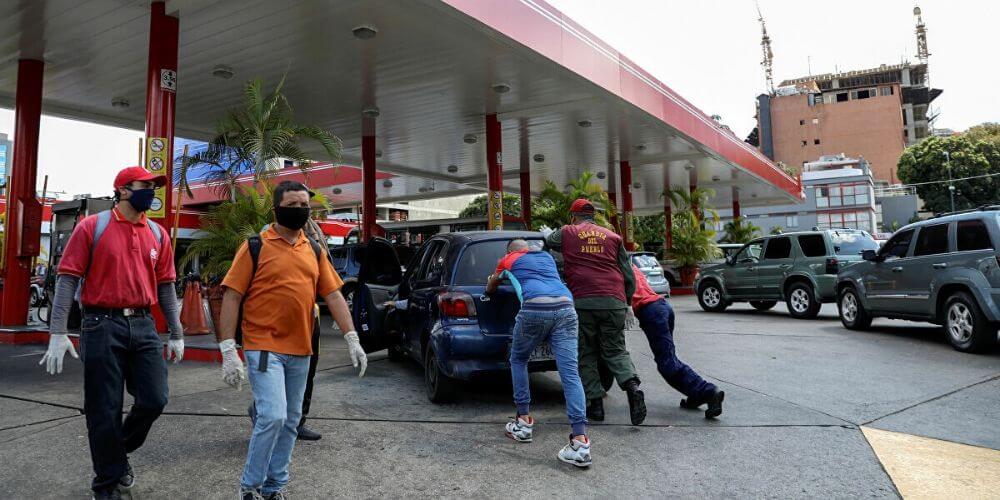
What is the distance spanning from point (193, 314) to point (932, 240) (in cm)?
1125

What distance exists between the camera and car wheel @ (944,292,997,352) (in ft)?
24.6

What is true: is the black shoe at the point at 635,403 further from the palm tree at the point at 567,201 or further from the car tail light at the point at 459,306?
the palm tree at the point at 567,201

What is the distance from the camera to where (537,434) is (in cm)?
457

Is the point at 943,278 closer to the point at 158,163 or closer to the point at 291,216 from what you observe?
the point at 291,216

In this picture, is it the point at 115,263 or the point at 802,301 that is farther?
the point at 802,301

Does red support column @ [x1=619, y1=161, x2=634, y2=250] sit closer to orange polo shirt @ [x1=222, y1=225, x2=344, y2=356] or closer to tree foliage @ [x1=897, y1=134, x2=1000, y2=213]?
orange polo shirt @ [x1=222, y1=225, x2=344, y2=356]

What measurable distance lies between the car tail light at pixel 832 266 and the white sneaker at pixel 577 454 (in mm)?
10308

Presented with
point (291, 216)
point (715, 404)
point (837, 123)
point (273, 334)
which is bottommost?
point (715, 404)

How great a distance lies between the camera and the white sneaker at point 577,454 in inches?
150

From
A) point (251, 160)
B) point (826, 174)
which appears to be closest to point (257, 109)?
point (251, 160)

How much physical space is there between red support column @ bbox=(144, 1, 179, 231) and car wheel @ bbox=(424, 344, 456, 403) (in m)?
5.00

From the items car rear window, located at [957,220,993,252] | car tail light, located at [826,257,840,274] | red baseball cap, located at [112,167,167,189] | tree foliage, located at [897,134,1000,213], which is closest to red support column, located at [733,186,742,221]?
car tail light, located at [826,257,840,274]

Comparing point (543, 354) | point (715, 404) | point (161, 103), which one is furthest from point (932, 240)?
point (161, 103)

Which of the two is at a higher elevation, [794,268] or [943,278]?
[794,268]
